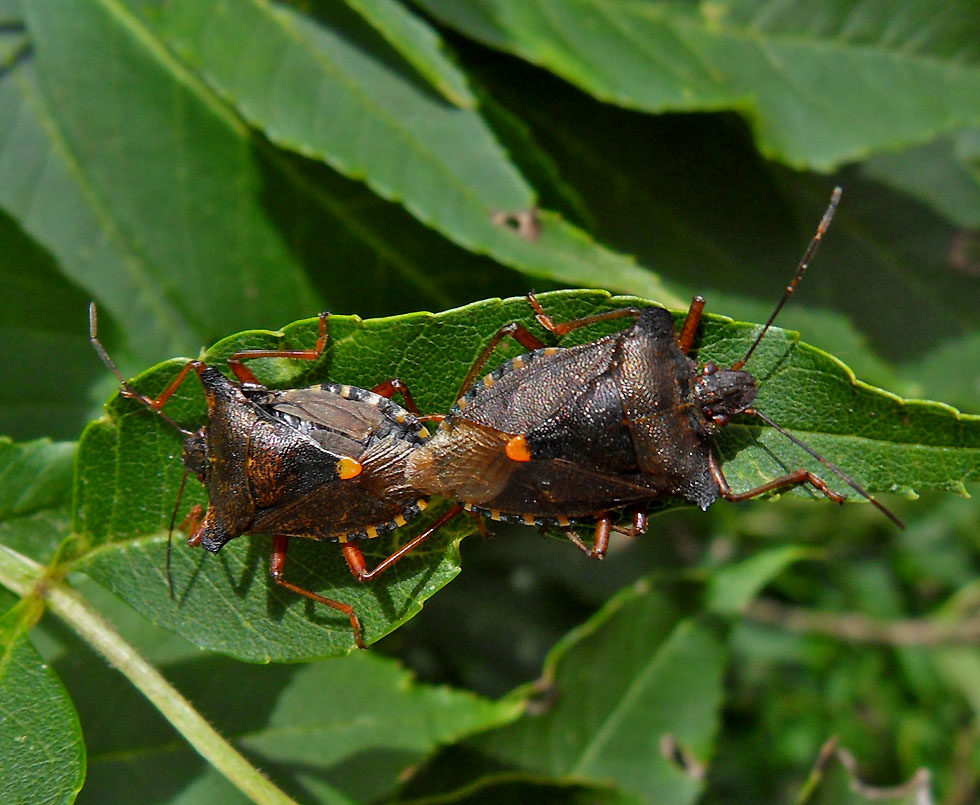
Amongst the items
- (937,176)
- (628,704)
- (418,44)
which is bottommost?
(628,704)

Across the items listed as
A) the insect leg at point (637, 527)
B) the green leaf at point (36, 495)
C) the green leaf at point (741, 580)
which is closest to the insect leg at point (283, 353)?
the green leaf at point (36, 495)

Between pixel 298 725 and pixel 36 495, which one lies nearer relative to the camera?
pixel 36 495

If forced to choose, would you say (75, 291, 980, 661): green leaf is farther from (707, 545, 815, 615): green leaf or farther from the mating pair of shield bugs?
(707, 545, 815, 615): green leaf

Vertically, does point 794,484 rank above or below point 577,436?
above

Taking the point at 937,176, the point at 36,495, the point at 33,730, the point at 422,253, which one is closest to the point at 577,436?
the point at 422,253

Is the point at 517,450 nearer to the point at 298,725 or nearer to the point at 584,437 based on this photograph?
the point at 584,437

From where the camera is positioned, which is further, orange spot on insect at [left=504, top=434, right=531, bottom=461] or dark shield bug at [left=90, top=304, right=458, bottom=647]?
orange spot on insect at [left=504, top=434, right=531, bottom=461]

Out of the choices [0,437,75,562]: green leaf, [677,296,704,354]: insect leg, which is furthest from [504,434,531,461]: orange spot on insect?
[0,437,75,562]: green leaf

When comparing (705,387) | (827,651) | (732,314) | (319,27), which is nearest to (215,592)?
(705,387)
